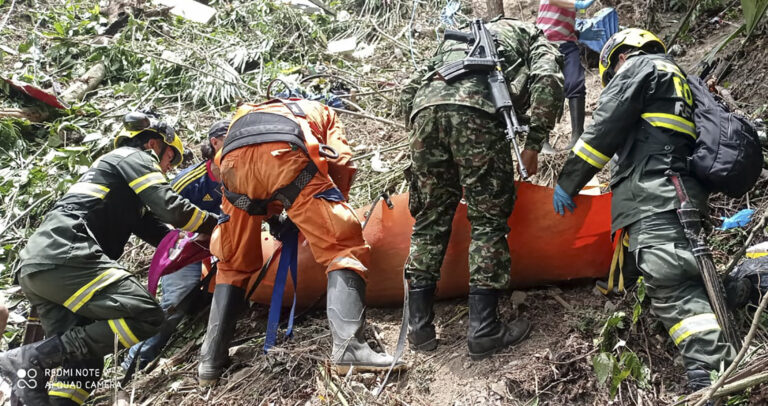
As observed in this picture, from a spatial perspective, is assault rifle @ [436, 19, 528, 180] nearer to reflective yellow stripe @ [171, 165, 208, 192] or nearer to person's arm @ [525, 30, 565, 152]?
person's arm @ [525, 30, 565, 152]

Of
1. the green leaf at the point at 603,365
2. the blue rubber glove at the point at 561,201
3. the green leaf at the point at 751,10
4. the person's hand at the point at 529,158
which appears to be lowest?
the green leaf at the point at 603,365

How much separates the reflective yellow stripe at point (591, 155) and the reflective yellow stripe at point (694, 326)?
31.6 inches

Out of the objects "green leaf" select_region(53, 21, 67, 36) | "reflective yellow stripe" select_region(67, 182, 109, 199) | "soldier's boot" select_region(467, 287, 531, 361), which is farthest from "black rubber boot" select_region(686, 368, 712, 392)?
"green leaf" select_region(53, 21, 67, 36)

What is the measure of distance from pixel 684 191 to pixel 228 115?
16.1 feet

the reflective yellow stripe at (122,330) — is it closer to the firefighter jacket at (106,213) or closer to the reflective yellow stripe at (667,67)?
the firefighter jacket at (106,213)

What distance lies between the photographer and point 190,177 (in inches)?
164

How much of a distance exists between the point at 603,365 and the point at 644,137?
1.08 metres

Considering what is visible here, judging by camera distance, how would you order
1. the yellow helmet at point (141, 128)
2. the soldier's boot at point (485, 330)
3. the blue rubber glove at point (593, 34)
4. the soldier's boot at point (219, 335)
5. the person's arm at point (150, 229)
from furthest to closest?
the blue rubber glove at point (593, 34), the person's arm at point (150, 229), the yellow helmet at point (141, 128), the soldier's boot at point (219, 335), the soldier's boot at point (485, 330)

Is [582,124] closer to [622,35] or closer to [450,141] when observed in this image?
[622,35]

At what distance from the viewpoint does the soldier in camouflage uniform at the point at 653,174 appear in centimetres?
245

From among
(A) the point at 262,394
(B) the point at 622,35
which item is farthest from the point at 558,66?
(A) the point at 262,394

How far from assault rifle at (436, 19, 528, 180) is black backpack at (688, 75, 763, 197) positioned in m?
0.77

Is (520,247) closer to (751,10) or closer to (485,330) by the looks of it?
(485,330)

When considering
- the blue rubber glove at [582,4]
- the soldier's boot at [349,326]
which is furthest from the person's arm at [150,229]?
the blue rubber glove at [582,4]
